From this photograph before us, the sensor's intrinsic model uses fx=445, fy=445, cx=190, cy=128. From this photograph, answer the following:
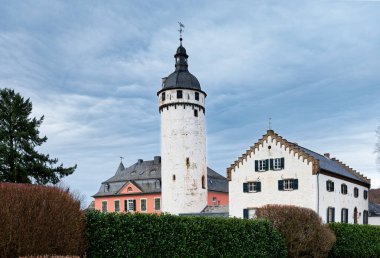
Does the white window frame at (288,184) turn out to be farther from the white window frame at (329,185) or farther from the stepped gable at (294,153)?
the white window frame at (329,185)

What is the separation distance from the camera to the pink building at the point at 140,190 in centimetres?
6694

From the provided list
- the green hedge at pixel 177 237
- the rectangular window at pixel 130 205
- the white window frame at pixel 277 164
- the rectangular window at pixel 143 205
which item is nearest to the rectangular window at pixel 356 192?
the white window frame at pixel 277 164

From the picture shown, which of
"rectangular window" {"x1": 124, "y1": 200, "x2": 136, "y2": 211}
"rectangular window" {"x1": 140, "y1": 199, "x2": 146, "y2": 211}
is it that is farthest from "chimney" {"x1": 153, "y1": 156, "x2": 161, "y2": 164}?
"rectangular window" {"x1": 124, "y1": 200, "x2": 136, "y2": 211}

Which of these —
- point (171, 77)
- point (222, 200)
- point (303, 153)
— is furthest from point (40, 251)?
point (222, 200)

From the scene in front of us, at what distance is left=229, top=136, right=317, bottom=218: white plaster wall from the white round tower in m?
11.9

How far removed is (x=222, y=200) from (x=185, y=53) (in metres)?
22.9

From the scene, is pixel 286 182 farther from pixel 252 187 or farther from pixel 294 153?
pixel 252 187

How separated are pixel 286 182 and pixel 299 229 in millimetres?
15409

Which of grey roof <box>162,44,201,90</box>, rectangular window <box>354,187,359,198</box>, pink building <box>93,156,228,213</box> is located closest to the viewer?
rectangular window <box>354,187,359,198</box>

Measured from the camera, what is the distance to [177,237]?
60.1 feet

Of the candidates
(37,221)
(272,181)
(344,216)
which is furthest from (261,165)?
(37,221)

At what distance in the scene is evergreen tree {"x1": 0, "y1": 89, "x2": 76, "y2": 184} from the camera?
41428 millimetres

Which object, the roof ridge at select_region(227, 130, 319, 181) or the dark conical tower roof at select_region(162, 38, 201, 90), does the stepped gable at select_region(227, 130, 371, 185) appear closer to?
the roof ridge at select_region(227, 130, 319, 181)

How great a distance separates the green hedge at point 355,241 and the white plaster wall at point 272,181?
6.12 metres
